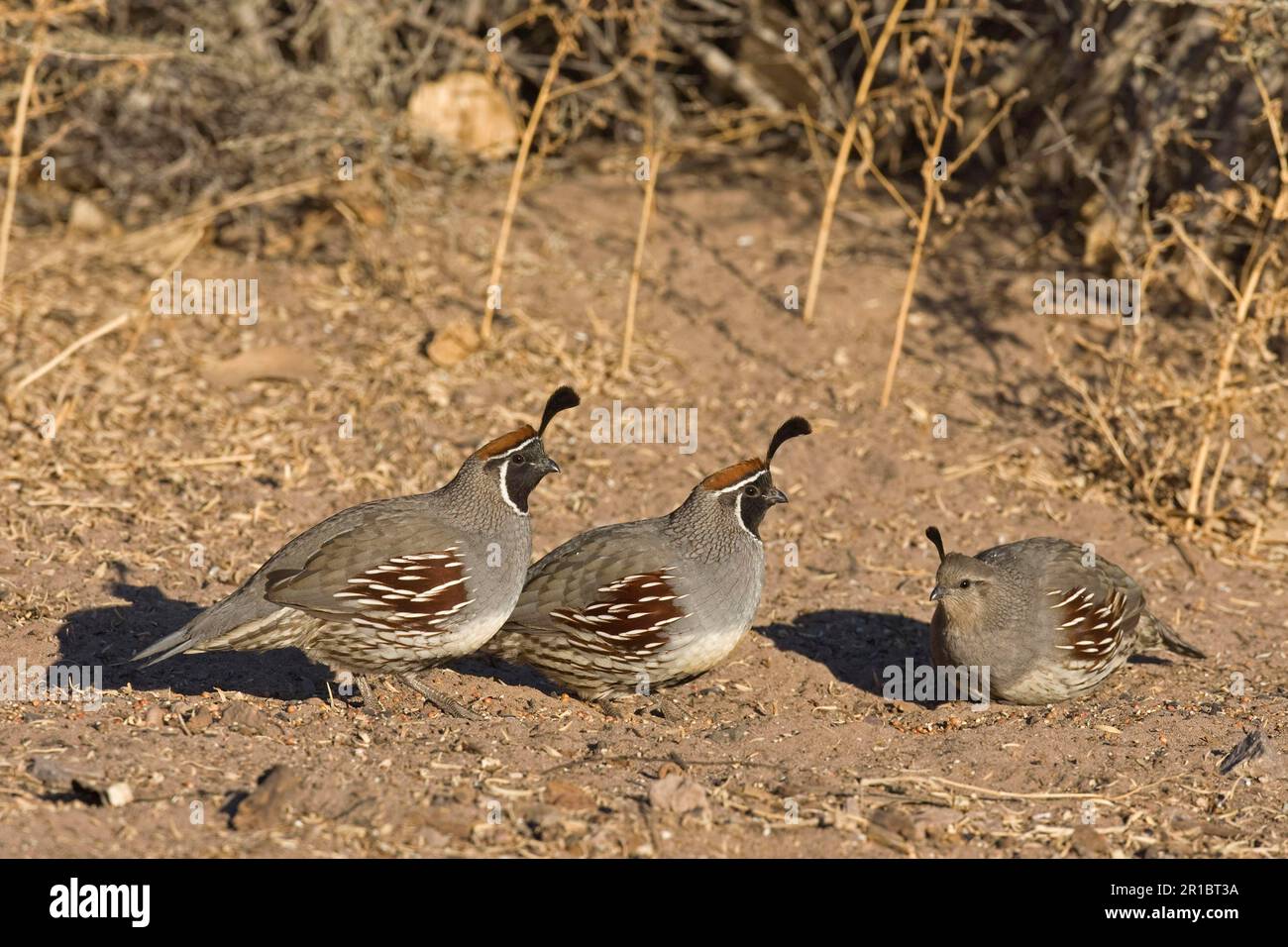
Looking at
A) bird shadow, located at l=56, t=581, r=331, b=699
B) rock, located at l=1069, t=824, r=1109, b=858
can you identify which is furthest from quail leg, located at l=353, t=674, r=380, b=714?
rock, located at l=1069, t=824, r=1109, b=858

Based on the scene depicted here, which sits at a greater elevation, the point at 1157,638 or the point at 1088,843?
the point at 1157,638

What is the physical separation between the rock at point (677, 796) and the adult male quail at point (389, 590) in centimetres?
125

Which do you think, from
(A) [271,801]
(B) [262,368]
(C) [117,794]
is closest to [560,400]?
(A) [271,801]

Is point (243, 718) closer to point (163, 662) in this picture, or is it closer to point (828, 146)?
point (163, 662)

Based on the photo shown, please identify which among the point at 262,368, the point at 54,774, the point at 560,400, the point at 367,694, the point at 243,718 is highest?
the point at 262,368

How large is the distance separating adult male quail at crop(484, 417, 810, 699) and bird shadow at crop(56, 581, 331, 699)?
0.86 m

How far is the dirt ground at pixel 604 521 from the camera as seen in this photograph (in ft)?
16.3

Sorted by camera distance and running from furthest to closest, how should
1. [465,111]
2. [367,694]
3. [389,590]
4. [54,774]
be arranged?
[465,111] → [367,694] → [389,590] → [54,774]

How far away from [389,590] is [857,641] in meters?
2.47

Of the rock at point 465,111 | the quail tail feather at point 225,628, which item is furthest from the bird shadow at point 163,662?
the rock at point 465,111

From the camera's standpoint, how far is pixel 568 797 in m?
4.97

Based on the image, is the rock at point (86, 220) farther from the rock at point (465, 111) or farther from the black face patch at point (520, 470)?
the black face patch at point (520, 470)

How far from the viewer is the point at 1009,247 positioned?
10797 mm

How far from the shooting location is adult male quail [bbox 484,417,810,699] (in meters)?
6.14
